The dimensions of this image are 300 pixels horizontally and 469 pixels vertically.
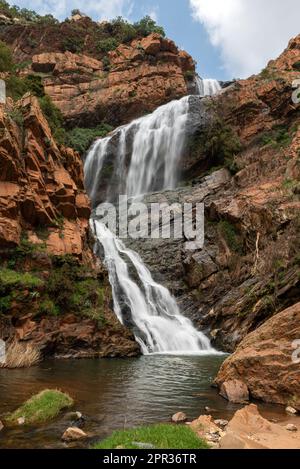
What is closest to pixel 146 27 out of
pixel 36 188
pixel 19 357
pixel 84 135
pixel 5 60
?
pixel 84 135

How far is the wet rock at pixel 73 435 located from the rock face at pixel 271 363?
5105 millimetres

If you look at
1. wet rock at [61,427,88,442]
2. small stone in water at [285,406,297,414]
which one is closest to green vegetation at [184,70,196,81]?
small stone in water at [285,406,297,414]

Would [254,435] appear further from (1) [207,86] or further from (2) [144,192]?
(1) [207,86]

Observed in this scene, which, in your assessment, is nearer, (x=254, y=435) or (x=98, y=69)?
(x=254, y=435)

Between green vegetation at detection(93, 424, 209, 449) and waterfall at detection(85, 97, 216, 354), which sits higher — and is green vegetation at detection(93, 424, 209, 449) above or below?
below

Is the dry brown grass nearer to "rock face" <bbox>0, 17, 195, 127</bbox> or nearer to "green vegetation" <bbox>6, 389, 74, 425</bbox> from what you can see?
"green vegetation" <bbox>6, 389, 74, 425</bbox>

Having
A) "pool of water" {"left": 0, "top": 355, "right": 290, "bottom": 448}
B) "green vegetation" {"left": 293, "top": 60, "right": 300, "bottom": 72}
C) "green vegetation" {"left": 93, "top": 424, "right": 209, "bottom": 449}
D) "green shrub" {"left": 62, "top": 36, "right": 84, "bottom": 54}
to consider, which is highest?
"green shrub" {"left": 62, "top": 36, "right": 84, "bottom": 54}

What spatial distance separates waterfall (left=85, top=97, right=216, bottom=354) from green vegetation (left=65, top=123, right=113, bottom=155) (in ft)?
5.24

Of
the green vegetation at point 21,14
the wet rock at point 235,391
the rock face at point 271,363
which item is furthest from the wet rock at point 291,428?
the green vegetation at point 21,14

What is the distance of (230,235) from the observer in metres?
31.0

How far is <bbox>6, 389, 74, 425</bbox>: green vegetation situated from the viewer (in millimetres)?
9211

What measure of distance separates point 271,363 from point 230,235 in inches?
788
